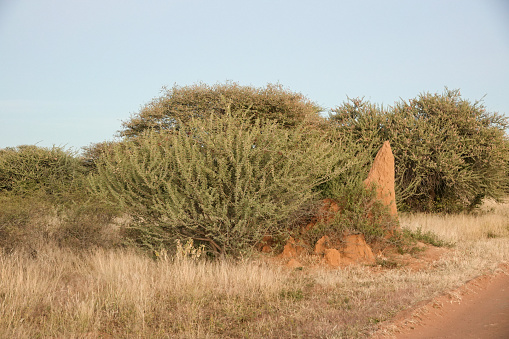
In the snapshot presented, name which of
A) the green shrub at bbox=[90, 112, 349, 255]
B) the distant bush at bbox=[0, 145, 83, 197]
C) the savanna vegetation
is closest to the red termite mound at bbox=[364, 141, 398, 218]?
the savanna vegetation

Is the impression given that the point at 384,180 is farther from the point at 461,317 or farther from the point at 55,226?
the point at 55,226

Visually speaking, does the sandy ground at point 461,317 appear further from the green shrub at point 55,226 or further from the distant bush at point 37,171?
the distant bush at point 37,171

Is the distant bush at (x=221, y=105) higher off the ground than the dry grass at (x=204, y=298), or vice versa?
the distant bush at (x=221, y=105)

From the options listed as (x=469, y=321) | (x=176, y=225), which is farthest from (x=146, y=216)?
(x=469, y=321)

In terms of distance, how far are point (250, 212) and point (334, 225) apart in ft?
8.90

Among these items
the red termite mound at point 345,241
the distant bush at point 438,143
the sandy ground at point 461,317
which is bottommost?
the sandy ground at point 461,317

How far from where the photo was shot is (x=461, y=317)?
5781mm

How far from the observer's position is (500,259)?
9.17 m

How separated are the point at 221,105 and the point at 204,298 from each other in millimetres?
11179

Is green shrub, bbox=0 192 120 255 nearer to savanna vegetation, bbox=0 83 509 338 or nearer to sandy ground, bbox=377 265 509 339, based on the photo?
savanna vegetation, bbox=0 83 509 338

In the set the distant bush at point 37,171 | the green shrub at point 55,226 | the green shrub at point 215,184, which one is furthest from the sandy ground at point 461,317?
the distant bush at point 37,171

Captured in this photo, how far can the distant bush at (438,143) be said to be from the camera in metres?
15.5

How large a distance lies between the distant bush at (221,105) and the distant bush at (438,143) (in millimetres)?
1800

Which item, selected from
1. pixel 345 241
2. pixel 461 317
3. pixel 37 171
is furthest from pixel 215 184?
pixel 37 171
